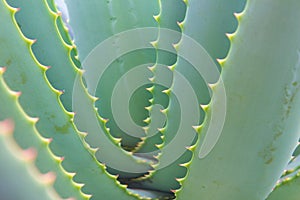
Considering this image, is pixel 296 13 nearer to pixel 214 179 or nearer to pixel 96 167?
pixel 214 179

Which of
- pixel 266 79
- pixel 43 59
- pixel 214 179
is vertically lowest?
pixel 214 179

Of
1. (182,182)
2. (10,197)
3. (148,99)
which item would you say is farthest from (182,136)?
(10,197)

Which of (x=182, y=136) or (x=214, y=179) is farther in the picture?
(x=182, y=136)

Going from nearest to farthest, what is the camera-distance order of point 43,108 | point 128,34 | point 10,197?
point 10,197 < point 43,108 < point 128,34

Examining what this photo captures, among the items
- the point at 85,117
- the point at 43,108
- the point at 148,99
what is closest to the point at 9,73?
the point at 43,108

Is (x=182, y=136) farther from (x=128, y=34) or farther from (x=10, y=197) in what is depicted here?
(x=10, y=197)

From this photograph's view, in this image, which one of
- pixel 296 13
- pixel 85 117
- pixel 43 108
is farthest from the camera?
pixel 85 117

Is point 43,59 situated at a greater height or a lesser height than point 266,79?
greater
